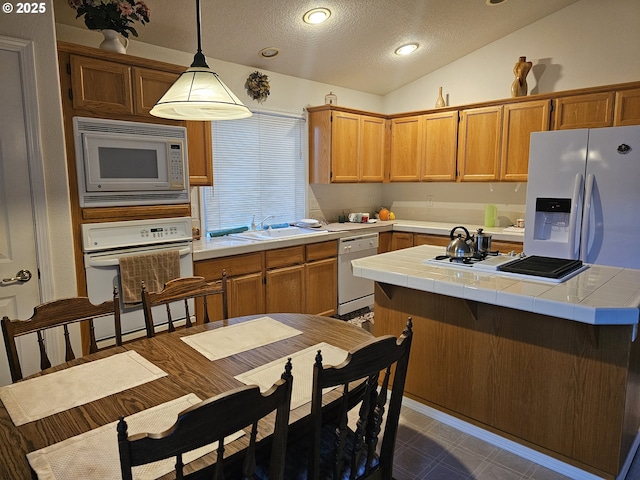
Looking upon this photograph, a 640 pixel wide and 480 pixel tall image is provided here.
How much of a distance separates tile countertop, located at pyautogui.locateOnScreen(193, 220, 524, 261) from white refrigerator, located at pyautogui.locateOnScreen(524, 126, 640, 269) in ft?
1.81

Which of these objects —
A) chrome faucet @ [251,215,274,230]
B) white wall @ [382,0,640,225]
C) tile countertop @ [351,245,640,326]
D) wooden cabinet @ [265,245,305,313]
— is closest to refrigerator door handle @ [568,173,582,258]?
tile countertop @ [351,245,640,326]

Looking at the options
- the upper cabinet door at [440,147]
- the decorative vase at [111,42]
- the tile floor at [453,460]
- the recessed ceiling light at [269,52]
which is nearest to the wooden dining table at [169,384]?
the tile floor at [453,460]

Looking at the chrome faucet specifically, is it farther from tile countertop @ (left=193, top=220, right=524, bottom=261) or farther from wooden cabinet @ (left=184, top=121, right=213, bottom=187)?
wooden cabinet @ (left=184, top=121, right=213, bottom=187)

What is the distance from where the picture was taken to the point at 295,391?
1336 mm

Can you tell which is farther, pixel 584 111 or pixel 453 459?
pixel 584 111

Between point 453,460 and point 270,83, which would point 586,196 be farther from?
point 270,83

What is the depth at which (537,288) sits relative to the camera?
200cm

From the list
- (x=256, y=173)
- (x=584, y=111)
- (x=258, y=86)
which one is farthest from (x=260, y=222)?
(x=584, y=111)

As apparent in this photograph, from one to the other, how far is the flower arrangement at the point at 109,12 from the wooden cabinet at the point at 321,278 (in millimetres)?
2197

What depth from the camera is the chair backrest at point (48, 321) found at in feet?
5.02

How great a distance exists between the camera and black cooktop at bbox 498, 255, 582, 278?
219 centimetres

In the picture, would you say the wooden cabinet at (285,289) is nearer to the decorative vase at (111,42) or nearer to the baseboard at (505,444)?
the baseboard at (505,444)

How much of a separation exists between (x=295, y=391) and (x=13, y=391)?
0.89 metres

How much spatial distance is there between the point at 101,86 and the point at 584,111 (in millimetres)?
3780
